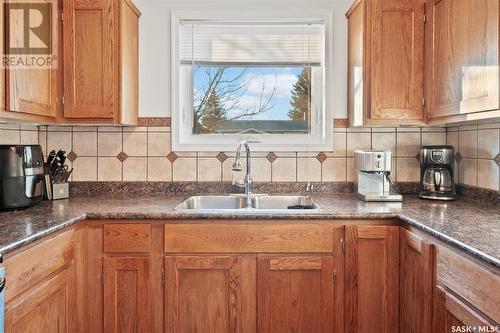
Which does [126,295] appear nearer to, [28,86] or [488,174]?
[28,86]

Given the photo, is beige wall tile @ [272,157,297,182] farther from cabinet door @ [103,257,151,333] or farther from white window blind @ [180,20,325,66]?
cabinet door @ [103,257,151,333]

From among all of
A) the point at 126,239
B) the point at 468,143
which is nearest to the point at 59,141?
the point at 126,239

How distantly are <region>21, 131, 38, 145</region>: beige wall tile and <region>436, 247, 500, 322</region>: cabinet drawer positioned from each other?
2.26 meters

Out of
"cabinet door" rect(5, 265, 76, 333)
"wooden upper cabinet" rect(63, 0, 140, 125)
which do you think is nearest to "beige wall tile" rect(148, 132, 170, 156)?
"wooden upper cabinet" rect(63, 0, 140, 125)

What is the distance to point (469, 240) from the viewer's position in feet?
4.49

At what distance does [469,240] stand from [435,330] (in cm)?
42

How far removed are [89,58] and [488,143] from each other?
220cm

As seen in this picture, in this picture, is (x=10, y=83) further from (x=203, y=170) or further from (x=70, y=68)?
(x=203, y=170)

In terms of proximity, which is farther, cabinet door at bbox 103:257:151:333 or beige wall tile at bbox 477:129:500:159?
beige wall tile at bbox 477:129:500:159

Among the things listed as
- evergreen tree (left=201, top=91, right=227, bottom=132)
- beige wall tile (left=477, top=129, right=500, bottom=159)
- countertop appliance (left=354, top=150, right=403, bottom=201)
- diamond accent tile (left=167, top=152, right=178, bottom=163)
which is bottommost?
countertop appliance (left=354, top=150, right=403, bottom=201)

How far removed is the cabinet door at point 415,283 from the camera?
1614 mm

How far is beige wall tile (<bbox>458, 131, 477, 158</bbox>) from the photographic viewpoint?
2.30m

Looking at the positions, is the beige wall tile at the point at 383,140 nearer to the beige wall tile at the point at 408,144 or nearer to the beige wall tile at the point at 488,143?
the beige wall tile at the point at 408,144

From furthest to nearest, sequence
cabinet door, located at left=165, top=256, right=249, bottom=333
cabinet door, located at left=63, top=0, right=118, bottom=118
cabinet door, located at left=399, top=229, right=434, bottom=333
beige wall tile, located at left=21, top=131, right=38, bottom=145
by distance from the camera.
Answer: beige wall tile, located at left=21, top=131, right=38, bottom=145 → cabinet door, located at left=63, top=0, right=118, bottom=118 → cabinet door, located at left=165, top=256, right=249, bottom=333 → cabinet door, located at left=399, top=229, right=434, bottom=333
